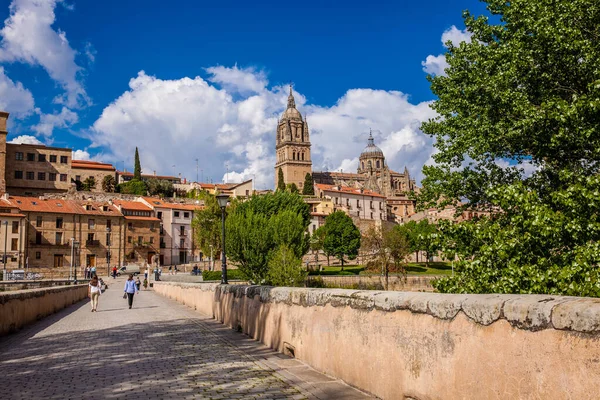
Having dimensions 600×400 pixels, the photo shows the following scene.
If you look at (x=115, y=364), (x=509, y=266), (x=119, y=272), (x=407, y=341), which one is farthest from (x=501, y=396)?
(x=119, y=272)

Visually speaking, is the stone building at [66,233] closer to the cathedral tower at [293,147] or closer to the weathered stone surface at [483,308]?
the weathered stone surface at [483,308]

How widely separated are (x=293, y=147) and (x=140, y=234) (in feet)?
321

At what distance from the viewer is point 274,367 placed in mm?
8391

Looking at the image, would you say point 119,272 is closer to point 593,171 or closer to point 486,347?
point 593,171

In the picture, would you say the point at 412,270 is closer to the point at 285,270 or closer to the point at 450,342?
the point at 285,270

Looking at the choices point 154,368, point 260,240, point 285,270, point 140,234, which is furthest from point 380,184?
point 154,368

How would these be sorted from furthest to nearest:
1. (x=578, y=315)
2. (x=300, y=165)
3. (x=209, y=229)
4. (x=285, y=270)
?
(x=300, y=165) < (x=209, y=229) < (x=285, y=270) < (x=578, y=315)

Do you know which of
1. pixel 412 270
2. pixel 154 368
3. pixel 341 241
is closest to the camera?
pixel 154 368

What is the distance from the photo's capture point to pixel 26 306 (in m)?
15.9

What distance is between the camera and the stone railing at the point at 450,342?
140 inches

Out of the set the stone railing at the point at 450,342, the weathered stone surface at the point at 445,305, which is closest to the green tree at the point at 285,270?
the stone railing at the point at 450,342

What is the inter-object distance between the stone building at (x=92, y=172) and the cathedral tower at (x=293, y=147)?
2611 inches

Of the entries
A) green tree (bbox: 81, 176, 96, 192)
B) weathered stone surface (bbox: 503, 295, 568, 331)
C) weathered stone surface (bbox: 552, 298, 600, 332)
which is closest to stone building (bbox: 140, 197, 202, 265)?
green tree (bbox: 81, 176, 96, 192)

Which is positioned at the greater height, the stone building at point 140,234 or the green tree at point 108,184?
the green tree at point 108,184
